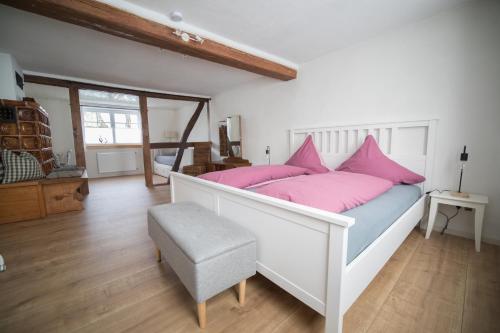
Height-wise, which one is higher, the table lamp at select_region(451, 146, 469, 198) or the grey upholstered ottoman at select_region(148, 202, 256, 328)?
the table lamp at select_region(451, 146, 469, 198)

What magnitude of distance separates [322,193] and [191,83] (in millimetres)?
3827

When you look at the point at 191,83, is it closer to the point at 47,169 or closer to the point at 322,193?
the point at 47,169

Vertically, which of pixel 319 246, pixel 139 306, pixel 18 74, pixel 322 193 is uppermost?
pixel 18 74

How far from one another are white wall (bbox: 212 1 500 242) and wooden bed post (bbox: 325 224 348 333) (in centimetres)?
200

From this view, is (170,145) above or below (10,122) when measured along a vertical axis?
below

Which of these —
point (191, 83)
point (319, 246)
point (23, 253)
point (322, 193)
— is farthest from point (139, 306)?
point (191, 83)

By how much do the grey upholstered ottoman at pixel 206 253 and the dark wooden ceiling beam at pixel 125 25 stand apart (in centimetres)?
172

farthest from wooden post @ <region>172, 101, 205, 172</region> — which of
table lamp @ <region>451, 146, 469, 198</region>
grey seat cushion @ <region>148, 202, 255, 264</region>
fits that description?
table lamp @ <region>451, 146, 469, 198</region>

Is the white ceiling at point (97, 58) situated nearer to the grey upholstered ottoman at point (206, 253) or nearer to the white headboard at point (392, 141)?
the white headboard at point (392, 141)

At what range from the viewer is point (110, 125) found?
6070mm

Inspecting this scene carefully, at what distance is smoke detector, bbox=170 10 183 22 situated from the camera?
184cm

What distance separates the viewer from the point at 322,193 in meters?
1.28

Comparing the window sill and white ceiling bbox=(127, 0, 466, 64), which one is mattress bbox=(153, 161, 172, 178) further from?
white ceiling bbox=(127, 0, 466, 64)

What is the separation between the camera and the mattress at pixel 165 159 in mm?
5572
